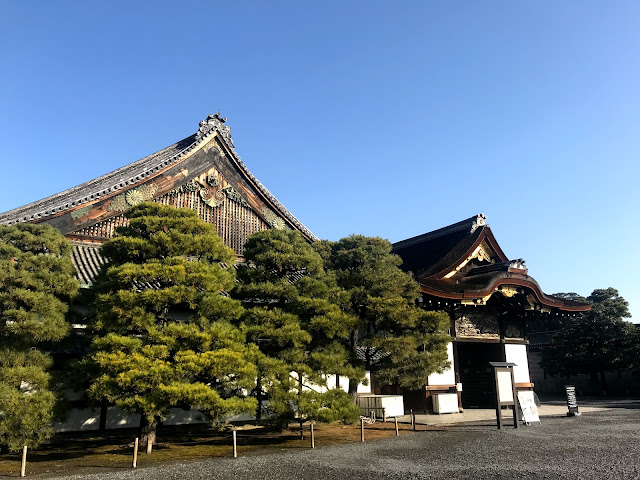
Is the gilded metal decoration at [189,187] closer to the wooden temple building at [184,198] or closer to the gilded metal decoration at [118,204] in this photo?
the wooden temple building at [184,198]

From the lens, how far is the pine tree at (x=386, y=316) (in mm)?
15875

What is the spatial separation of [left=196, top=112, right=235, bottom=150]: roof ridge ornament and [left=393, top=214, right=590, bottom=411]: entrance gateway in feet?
39.2

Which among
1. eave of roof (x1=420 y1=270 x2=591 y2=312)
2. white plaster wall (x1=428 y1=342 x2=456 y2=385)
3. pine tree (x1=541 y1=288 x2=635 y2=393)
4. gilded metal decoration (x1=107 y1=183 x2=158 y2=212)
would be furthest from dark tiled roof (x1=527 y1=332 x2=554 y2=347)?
gilded metal decoration (x1=107 y1=183 x2=158 y2=212)

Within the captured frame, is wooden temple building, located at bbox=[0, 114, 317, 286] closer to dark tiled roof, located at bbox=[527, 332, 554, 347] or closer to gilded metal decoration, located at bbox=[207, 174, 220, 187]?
gilded metal decoration, located at bbox=[207, 174, 220, 187]

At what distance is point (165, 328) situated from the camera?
11211 mm

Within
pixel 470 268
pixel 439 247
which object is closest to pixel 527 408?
pixel 470 268

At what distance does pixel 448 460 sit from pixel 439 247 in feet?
61.4

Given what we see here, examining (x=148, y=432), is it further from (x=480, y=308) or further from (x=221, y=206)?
(x=480, y=308)

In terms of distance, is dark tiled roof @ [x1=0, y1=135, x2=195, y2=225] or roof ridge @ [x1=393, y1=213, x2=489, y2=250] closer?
dark tiled roof @ [x1=0, y1=135, x2=195, y2=225]

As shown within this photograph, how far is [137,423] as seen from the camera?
599 inches

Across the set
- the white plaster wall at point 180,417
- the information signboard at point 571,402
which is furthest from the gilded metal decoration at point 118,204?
the information signboard at point 571,402

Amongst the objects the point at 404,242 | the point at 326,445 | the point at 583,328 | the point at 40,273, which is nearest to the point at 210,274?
the point at 40,273

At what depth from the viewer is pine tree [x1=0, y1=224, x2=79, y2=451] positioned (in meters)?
10.3

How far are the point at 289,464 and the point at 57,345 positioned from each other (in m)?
6.77
